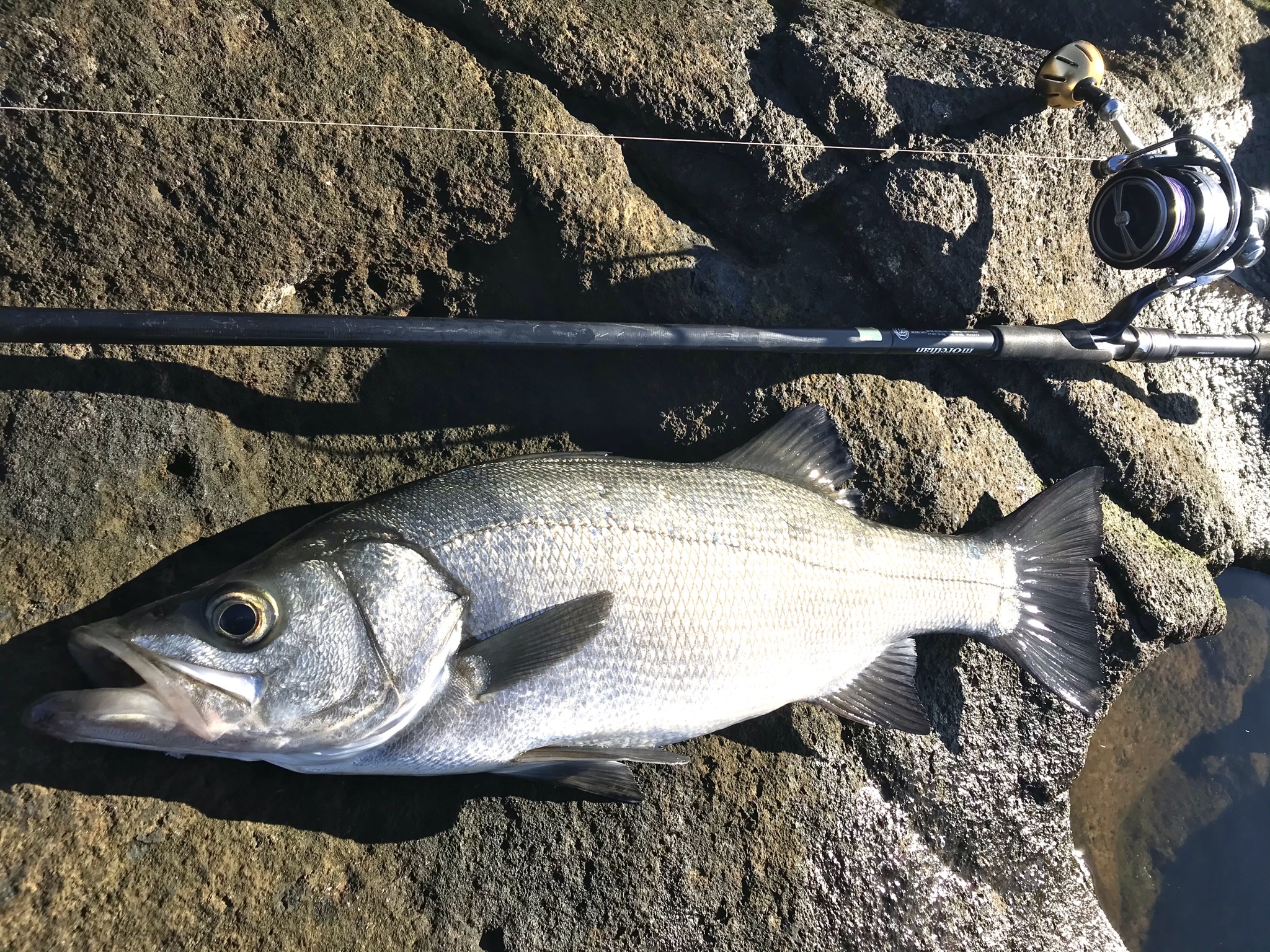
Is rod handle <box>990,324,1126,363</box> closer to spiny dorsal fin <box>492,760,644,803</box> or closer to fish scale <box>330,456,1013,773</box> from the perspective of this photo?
fish scale <box>330,456,1013,773</box>

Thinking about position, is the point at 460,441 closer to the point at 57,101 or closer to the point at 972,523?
the point at 57,101

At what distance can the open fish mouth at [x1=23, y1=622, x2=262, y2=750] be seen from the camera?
1582 millimetres

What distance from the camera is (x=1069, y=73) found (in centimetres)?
272

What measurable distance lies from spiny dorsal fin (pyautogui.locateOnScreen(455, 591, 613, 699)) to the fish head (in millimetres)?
80

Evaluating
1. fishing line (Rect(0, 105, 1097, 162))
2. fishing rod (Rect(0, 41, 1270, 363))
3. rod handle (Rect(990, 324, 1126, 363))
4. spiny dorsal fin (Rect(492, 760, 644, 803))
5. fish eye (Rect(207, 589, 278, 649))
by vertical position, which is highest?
fishing line (Rect(0, 105, 1097, 162))

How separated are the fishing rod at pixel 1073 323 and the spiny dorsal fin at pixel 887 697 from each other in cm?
105

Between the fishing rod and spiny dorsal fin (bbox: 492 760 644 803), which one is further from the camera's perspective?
spiny dorsal fin (bbox: 492 760 644 803)

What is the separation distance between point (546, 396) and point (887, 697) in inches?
60.0

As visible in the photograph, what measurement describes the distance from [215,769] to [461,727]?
0.70m

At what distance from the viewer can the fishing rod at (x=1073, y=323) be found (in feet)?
6.46

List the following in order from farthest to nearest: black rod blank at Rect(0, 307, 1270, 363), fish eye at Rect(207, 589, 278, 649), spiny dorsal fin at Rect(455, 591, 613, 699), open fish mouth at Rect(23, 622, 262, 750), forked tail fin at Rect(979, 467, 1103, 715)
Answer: forked tail fin at Rect(979, 467, 1103, 715)
spiny dorsal fin at Rect(455, 591, 613, 699)
black rod blank at Rect(0, 307, 1270, 363)
fish eye at Rect(207, 589, 278, 649)
open fish mouth at Rect(23, 622, 262, 750)

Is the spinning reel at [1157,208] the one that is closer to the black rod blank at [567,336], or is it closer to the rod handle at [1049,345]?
the rod handle at [1049,345]

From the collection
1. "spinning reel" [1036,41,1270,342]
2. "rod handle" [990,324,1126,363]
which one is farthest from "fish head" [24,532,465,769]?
"spinning reel" [1036,41,1270,342]

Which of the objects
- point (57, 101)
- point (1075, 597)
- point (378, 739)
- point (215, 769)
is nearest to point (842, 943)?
point (1075, 597)
